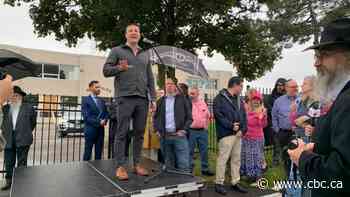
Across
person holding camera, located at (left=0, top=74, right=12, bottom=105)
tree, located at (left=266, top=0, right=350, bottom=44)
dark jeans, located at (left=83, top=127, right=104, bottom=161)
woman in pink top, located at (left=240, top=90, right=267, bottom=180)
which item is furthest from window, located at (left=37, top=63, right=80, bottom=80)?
person holding camera, located at (left=0, top=74, right=12, bottom=105)

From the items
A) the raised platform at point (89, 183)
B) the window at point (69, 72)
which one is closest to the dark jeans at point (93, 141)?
the raised platform at point (89, 183)

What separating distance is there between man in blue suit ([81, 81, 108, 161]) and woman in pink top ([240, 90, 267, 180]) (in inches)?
114

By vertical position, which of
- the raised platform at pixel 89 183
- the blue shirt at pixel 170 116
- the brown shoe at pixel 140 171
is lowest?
the raised platform at pixel 89 183

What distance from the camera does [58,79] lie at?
117 feet

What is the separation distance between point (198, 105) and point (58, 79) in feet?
102

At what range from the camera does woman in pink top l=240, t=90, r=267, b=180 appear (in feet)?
22.2

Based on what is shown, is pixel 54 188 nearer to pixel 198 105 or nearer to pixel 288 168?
pixel 288 168

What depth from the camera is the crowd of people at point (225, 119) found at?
186 cm

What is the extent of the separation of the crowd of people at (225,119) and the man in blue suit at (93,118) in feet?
0.07

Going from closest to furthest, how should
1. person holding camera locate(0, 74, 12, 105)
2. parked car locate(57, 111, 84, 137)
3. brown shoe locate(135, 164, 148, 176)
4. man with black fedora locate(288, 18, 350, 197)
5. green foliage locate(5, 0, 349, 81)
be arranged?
man with black fedora locate(288, 18, 350, 197)
person holding camera locate(0, 74, 12, 105)
brown shoe locate(135, 164, 148, 176)
parked car locate(57, 111, 84, 137)
green foliage locate(5, 0, 349, 81)

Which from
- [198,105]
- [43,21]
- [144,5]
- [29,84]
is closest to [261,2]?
[144,5]

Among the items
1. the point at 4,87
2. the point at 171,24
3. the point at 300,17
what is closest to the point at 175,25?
the point at 171,24

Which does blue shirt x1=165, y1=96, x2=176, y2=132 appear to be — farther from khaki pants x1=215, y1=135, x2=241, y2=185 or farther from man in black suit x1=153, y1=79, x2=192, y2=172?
khaki pants x1=215, y1=135, x2=241, y2=185

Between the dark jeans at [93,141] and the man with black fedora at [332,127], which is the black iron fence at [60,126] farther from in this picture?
the man with black fedora at [332,127]
